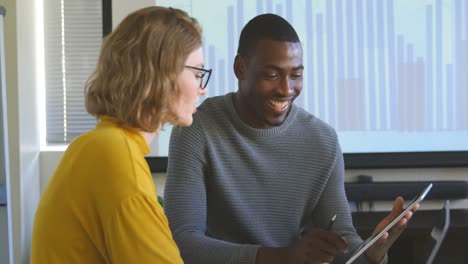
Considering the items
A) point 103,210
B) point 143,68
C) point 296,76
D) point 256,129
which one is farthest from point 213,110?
point 103,210

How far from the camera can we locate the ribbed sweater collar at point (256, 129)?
1.84 m

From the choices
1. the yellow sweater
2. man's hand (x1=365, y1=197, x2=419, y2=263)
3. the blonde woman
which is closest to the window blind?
man's hand (x1=365, y1=197, x2=419, y2=263)

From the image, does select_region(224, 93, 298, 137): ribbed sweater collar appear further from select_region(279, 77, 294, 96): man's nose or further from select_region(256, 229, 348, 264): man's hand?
select_region(256, 229, 348, 264): man's hand

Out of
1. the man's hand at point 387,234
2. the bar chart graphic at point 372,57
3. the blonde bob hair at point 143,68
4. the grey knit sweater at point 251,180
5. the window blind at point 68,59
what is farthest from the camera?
the window blind at point 68,59

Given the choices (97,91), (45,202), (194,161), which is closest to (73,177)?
(45,202)

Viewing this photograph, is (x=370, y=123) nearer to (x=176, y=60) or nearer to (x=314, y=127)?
(x=314, y=127)

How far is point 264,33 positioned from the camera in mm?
1819

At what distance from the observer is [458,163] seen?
131 inches

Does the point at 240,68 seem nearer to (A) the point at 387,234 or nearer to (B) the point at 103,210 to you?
(A) the point at 387,234

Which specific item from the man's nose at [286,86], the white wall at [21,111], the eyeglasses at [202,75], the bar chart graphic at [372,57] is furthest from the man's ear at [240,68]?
the white wall at [21,111]

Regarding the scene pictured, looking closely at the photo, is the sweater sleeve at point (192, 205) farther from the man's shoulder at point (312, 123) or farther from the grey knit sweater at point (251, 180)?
the man's shoulder at point (312, 123)

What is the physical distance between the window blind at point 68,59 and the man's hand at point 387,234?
2104 mm

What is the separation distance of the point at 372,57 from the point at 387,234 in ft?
Result: 6.25

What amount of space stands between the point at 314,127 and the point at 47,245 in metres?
0.98
